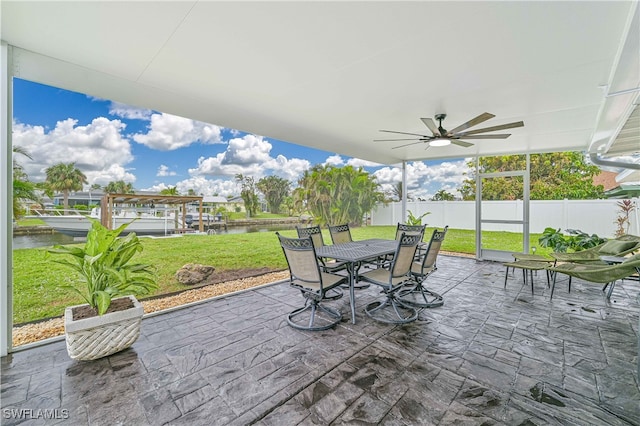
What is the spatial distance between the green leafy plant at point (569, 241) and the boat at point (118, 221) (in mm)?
7403

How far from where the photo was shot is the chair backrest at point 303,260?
9.59 ft

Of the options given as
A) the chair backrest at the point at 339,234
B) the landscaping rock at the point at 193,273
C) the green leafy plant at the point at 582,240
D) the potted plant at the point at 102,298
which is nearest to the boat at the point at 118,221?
the potted plant at the point at 102,298

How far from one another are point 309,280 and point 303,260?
0.26m

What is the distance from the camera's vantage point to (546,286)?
15.1ft

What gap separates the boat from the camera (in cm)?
322

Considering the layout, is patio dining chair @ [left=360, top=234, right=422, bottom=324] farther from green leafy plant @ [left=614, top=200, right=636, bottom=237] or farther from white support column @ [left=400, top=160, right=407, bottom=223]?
green leafy plant @ [left=614, top=200, right=636, bottom=237]

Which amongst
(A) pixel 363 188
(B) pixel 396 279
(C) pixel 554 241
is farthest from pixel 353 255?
(C) pixel 554 241

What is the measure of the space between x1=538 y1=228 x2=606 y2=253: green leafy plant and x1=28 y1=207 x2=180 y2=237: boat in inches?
291

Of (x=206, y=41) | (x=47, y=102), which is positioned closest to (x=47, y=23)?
(x=206, y=41)

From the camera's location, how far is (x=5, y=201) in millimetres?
2387

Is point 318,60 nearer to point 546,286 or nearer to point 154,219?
point 154,219

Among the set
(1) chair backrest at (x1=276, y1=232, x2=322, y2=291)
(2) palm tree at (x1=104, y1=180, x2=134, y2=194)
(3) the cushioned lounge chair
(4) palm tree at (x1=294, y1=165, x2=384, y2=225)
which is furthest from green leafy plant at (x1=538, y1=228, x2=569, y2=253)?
(2) palm tree at (x1=104, y1=180, x2=134, y2=194)

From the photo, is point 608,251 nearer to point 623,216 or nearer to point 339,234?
point 623,216

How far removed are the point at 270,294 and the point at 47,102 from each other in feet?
12.1
